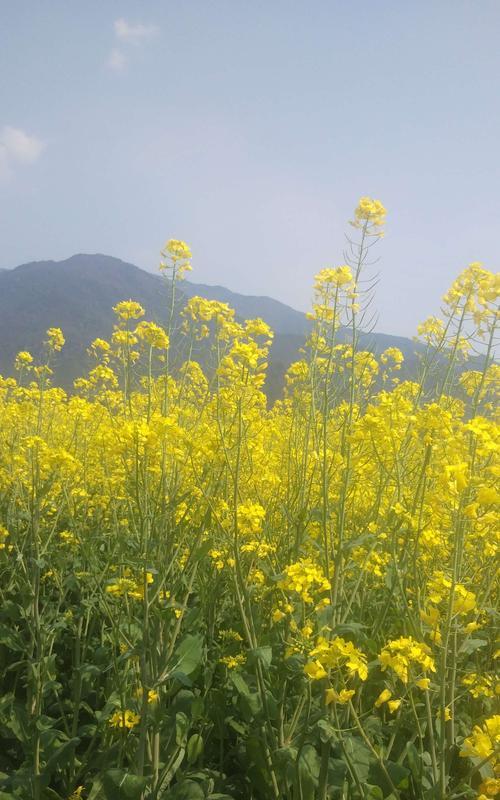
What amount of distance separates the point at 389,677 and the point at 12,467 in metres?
2.48

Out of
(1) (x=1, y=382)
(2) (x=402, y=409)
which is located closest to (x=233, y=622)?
(2) (x=402, y=409)

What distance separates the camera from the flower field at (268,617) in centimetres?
198

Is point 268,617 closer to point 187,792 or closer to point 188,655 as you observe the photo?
point 188,655

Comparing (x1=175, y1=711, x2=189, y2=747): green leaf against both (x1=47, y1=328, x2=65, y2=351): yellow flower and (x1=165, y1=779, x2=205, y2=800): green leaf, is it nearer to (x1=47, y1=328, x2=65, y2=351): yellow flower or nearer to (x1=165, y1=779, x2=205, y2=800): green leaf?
(x1=165, y1=779, x2=205, y2=800): green leaf

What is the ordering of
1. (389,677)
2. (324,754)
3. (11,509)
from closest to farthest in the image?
(324,754) < (389,677) < (11,509)

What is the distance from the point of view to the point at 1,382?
19.2 ft

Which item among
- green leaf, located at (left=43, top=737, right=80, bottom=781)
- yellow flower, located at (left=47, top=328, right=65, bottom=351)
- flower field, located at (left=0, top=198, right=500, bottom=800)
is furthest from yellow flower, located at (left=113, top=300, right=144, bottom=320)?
green leaf, located at (left=43, top=737, right=80, bottom=781)

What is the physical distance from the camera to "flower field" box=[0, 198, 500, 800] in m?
1.98

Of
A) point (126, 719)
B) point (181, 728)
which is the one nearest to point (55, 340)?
point (126, 719)

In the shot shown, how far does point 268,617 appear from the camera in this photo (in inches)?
122

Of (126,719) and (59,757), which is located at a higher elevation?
(126,719)

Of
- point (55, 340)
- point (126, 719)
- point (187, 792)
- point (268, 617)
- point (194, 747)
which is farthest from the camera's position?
point (55, 340)

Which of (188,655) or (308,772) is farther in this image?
(188,655)

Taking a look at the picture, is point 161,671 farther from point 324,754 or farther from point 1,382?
point 1,382
